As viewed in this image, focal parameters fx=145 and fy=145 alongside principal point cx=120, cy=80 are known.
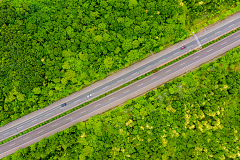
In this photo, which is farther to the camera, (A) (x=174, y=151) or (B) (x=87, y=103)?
(B) (x=87, y=103)

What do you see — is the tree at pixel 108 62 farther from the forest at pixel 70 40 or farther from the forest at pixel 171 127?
the forest at pixel 171 127

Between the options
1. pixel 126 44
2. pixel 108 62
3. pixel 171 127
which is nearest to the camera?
pixel 171 127

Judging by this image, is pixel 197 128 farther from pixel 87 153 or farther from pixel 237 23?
pixel 237 23

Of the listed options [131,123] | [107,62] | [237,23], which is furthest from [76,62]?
[237,23]

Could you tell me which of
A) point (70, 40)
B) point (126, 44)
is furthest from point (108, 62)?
point (70, 40)

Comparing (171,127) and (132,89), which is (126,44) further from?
(171,127)

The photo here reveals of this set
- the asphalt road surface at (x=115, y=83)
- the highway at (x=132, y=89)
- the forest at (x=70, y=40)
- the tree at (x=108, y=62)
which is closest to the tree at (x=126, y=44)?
the forest at (x=70, y=40)

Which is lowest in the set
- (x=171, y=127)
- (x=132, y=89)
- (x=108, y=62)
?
(x=171, y=127)
